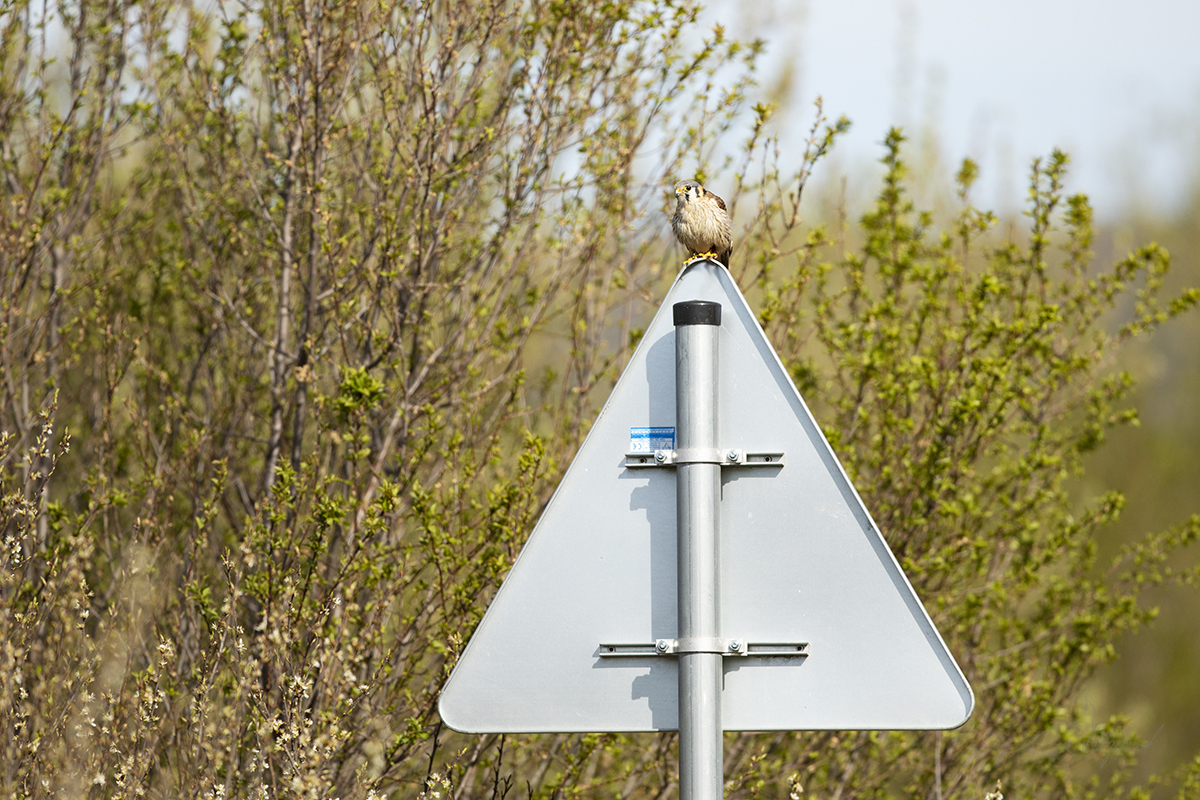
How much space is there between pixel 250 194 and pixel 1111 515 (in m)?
3.82

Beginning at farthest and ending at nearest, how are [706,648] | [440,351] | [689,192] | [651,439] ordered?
[440,351] → [689,192] → [651,439] → [706,648]

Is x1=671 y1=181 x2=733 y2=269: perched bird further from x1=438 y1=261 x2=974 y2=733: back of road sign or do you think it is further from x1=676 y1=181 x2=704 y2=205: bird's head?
x1=438 y1=261 x2=974 y2=733: back of road sign

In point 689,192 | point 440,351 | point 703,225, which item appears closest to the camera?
→ point 703,225

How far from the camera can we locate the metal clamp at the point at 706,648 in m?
1.83

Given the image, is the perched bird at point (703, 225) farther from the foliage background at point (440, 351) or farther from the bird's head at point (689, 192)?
the foliage background at point (440, 351)

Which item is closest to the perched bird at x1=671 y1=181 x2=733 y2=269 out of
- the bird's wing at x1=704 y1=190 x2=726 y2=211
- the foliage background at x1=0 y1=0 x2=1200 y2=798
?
the bird's wing at x1=704 y1=190 x2=726 y2=211

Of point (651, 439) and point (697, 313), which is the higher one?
point (697, 313)

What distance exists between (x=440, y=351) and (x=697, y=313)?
208 cm

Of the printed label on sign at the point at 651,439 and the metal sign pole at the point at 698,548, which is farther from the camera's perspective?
the printed label on sign at the point at 651,439

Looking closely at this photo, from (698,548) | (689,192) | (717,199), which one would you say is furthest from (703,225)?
(698,548)

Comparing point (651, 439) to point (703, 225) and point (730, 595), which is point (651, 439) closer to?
point (730, 595)

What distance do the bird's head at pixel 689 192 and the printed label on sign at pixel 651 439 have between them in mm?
1156

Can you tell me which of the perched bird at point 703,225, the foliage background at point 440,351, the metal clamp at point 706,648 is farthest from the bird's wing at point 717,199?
the metal clamp at point 706,648

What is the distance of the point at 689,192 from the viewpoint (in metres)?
2.99
